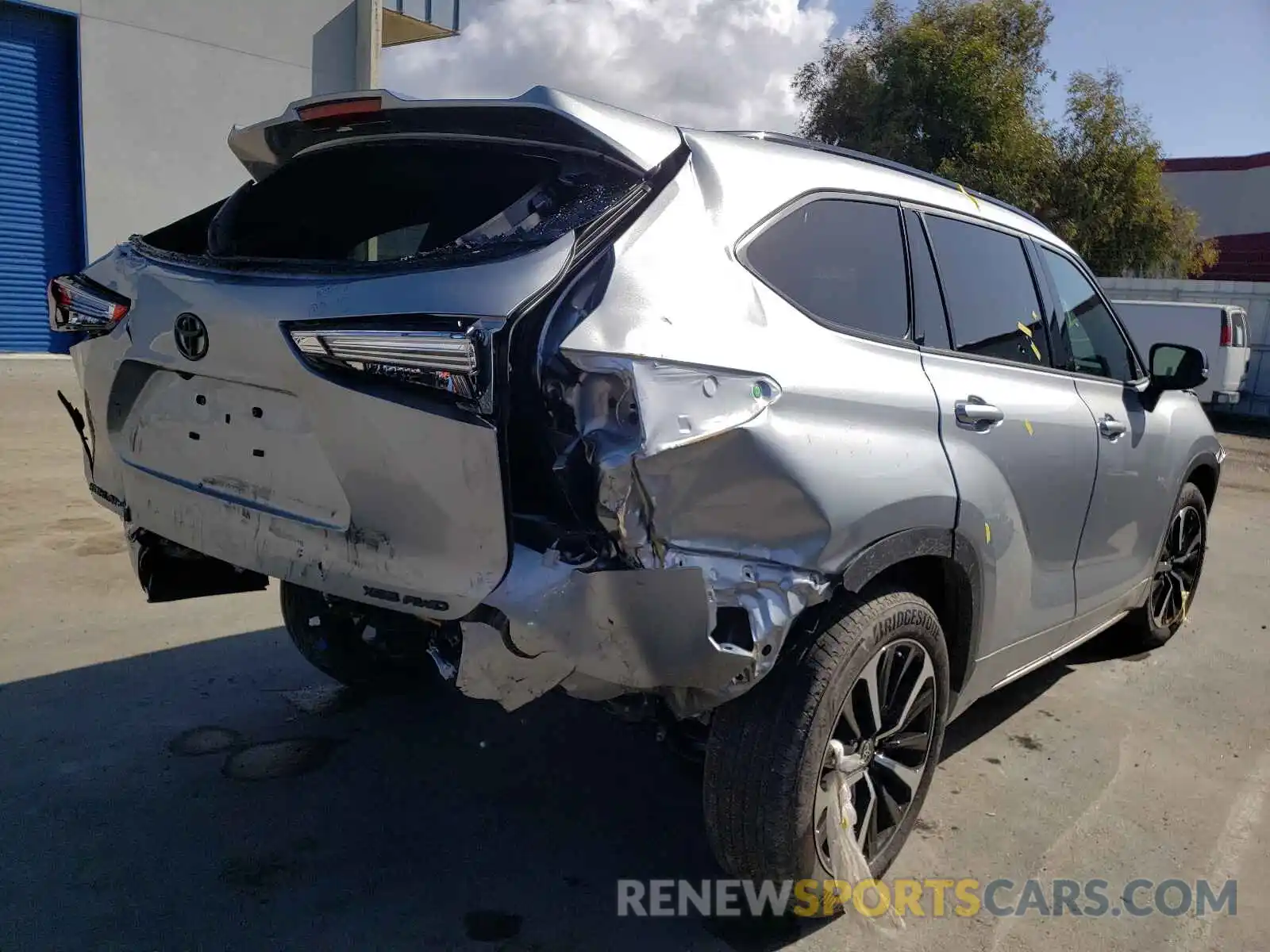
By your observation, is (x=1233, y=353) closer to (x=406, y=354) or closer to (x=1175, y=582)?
(x=1175, y=582)

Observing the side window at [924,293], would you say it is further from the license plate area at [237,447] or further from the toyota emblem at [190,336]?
the toyota emblem at [190,336]

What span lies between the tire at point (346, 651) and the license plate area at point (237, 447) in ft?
3.05

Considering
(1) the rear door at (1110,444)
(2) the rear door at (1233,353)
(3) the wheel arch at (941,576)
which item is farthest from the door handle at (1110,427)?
(2) the rear door at (1233,353)

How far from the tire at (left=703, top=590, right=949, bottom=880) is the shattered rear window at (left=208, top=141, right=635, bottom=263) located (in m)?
1.25

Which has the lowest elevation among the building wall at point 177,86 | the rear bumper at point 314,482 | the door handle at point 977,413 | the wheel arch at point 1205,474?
the wheel arch at point 1205,474

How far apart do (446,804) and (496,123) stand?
205cm

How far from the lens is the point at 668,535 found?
7.06ft

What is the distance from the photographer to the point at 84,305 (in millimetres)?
2920

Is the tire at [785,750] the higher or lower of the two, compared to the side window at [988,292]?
lower

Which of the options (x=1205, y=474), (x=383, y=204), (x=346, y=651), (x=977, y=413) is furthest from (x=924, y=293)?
(x=1205, y=474)

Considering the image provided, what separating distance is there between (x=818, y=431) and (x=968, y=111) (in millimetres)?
20575

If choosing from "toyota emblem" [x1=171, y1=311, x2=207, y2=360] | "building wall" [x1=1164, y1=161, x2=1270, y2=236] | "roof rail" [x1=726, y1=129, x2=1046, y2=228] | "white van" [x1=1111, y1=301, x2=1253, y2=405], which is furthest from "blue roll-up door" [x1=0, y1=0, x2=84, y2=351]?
"building wall" [x1=1164, y1=161, x2=1270, y2=236]

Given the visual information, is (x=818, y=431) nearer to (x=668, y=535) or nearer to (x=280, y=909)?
(x=668, y=535)

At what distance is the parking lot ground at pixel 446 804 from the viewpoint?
2672mm
